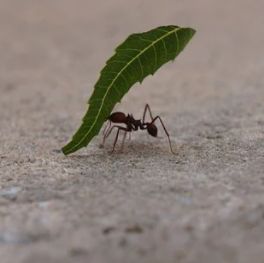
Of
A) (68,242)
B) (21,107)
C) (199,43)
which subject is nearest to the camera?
(68,242)

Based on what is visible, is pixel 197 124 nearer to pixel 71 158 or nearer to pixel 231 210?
pixel 71 158

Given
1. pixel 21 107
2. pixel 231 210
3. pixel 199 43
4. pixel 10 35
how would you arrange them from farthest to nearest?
pixel 10 35 < pixel 199 43 < pixel 21 107 < pixel 231 210

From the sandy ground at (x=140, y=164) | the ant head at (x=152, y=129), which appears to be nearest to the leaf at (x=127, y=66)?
the sandy ground at (x=140, y=164)

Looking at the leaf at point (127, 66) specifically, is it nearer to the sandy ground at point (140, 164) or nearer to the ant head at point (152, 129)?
the sandy ground at point (140, 164)

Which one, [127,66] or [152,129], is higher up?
[127,66]

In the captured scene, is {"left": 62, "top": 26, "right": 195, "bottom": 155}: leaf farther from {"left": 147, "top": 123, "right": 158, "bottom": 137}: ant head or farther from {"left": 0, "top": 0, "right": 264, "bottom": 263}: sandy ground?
{"left": 147, "top": 123, "right": 158, "bottom": 137}: ant head

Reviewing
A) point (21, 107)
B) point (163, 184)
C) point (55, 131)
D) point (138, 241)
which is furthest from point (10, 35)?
point (138, 241)
